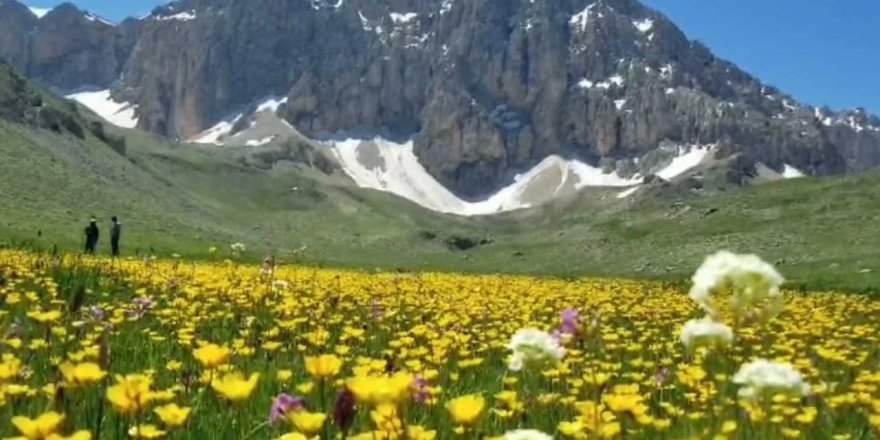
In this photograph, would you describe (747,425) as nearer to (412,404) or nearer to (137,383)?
(412,404)

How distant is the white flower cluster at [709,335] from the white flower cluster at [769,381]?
0.15 meters

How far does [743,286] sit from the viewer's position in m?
3.60

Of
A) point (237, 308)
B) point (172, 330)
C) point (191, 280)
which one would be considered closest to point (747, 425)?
point (172, 330)

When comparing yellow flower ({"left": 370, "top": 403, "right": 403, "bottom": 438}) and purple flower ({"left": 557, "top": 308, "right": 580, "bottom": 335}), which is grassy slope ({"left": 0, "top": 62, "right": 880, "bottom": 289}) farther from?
yellow flower ({"left": 370, "top": 403, "right": 403, "bottom": 438})

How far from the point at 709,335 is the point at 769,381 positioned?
302mm

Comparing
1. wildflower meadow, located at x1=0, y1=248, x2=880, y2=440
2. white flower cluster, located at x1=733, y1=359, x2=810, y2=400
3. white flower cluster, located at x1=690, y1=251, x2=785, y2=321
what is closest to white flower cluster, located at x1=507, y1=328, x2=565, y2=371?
wildflower meadow, located at x1=0, y1=248, x2=880, y2=440

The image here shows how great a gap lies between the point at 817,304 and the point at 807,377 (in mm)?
14262

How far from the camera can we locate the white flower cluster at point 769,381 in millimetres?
3459

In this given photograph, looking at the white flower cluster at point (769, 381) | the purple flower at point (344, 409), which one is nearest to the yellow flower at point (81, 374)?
the purple flower at point (344, 409)

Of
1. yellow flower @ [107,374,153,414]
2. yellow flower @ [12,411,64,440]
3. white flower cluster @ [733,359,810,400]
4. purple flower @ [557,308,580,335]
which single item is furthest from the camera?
purple flower @ [557,308,580,335]

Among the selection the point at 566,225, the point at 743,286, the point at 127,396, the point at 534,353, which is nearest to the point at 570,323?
the point at 534,353

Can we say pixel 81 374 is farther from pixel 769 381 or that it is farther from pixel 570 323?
pixel 769 381

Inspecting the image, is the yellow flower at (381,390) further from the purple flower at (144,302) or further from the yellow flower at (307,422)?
the purple flower at (144,302)

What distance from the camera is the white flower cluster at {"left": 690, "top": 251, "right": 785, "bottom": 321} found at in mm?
3506
